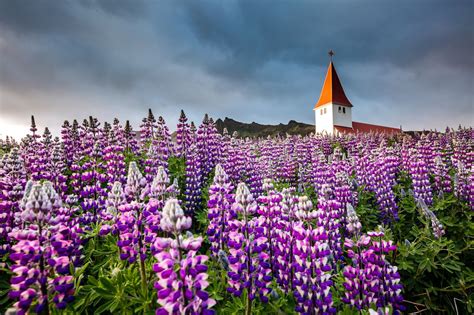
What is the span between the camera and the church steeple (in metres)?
53.0

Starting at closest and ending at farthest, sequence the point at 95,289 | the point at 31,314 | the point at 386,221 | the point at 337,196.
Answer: the point at 31,314 < the point at 95,289 < the point at 337,196 < the point at 386,221

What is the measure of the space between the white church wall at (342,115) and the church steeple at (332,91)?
928mm

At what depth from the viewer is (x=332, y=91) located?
5325cm

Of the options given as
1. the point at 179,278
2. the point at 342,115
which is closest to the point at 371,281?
the point at 179,278

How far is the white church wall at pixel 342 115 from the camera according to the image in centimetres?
5219

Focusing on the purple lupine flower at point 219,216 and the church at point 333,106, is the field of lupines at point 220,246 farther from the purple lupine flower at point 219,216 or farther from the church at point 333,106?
the church at point 333,106

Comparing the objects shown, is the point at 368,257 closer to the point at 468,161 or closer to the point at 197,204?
the point at 197,204

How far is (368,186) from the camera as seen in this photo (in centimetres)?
645

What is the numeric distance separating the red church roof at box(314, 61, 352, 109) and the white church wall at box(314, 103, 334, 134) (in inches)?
45.0

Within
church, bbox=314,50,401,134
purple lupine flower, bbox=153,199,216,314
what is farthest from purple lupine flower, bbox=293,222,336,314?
church, bbox=314,50,401,134

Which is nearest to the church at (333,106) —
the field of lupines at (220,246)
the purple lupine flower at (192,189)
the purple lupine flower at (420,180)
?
the purple lupine flower at (420,180)

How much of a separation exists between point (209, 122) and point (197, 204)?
2759mm

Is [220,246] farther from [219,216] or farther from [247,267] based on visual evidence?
[247,267]

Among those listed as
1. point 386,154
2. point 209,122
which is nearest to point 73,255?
point 209,122
